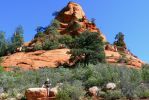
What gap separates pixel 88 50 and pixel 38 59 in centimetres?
873

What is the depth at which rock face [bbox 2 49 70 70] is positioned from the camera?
42.4m

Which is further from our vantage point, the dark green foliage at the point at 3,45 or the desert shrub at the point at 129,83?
the dark green foliage at the point at 3,45

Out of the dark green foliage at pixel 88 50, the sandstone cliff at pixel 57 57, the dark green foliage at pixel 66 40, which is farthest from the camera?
the dark green foliage at pixel 66 40

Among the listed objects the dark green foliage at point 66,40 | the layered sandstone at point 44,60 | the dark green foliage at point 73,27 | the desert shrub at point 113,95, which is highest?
the dark green foliage at point 73,27

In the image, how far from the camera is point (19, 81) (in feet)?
80.9

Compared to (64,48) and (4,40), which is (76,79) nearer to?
(64,48)

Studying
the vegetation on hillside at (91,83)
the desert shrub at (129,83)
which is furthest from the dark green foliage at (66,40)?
the desert shrub at (129,83)

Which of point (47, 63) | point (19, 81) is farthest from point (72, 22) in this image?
point (19, 81)

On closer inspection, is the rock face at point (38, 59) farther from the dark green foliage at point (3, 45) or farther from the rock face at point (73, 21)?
the rock face at point (73, 21)

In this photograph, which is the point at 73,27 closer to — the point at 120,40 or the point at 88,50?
the point at 120,40

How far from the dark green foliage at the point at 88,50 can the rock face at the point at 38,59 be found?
3256 millimetres

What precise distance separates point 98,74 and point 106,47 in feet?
97.1

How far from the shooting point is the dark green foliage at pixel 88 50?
37.1 m

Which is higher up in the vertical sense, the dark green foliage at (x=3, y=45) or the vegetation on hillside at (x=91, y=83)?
the dark green foliage at (x=3, y=45)
